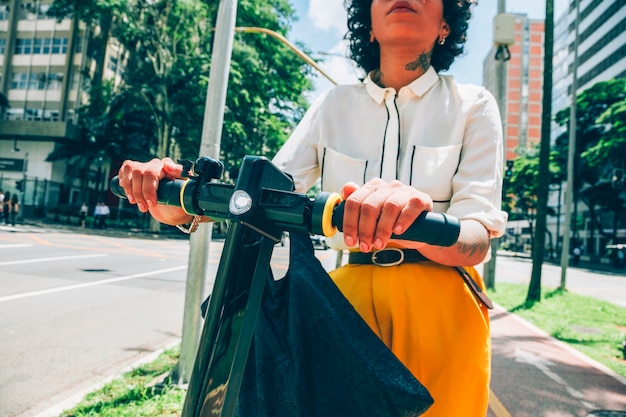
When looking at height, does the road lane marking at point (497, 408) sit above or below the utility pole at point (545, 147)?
below

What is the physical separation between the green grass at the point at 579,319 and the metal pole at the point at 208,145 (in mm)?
4902

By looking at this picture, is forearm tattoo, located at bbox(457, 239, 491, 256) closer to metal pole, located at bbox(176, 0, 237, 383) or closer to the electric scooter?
the electric scooter

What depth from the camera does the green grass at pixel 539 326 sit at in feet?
11.0

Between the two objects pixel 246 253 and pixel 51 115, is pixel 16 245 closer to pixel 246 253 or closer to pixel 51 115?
pixel 246 253

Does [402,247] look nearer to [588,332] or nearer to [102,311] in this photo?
[102,311]

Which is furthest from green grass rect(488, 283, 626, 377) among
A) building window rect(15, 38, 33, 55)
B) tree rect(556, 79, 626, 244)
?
building window rect(15, 38, 33, 55)

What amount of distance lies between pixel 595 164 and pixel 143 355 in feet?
94.8

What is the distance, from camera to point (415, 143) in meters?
1.38

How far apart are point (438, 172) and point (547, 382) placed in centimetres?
462

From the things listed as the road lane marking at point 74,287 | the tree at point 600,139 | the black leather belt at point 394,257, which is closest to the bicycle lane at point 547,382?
the black leather belt at point 394,257

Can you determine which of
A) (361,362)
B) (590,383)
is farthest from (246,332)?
(590,383)

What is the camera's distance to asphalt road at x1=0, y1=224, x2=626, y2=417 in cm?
408

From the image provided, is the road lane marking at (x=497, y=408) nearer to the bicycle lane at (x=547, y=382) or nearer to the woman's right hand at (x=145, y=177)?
the bicycle lane at (x=547, y=382)

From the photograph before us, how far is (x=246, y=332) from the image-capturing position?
2.58 feet
